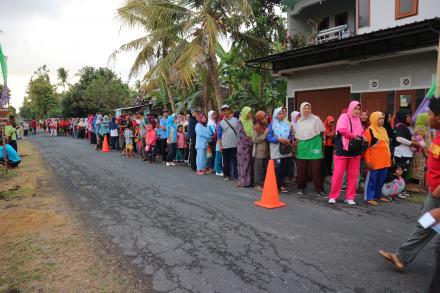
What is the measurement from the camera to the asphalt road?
3.29 m

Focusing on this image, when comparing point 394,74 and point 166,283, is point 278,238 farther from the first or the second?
point 394,74

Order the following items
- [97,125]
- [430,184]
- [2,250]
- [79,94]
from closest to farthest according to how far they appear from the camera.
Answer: [430,184], [2,250], [97,125], [79,94]

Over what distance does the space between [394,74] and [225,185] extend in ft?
21.4

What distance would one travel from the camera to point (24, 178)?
30.2ft

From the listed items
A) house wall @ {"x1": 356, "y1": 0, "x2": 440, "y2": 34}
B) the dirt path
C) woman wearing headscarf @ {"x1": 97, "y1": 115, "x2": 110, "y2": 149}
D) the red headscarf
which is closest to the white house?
house wall @ {"x1": 356, "y1": 0, "x2": 440, "y2": 34}

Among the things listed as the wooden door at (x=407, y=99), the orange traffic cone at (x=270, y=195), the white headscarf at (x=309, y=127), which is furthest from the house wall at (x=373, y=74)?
the orange traffic cone at (x=270, y=195)

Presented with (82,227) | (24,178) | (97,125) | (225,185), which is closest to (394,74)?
(225,185)

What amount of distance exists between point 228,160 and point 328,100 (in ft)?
18.2

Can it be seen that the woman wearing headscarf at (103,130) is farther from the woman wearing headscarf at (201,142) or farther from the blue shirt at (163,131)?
the woman wearing headscarf at (201,142)

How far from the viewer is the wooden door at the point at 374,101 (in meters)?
10.4

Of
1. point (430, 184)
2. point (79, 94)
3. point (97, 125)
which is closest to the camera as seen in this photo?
point (430, 184)

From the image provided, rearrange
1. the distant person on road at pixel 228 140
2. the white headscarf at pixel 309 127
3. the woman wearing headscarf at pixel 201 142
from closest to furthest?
the white headscarf at pixel 309 127, the distant person on road at pixel 228 140, the woman wearing headscarf at pixel 201 142

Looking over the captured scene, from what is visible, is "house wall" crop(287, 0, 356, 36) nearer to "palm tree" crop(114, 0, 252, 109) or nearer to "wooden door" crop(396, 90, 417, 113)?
"palm tree" crop(114, 0, 252, 109)

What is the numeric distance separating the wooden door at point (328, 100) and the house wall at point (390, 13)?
228cm
